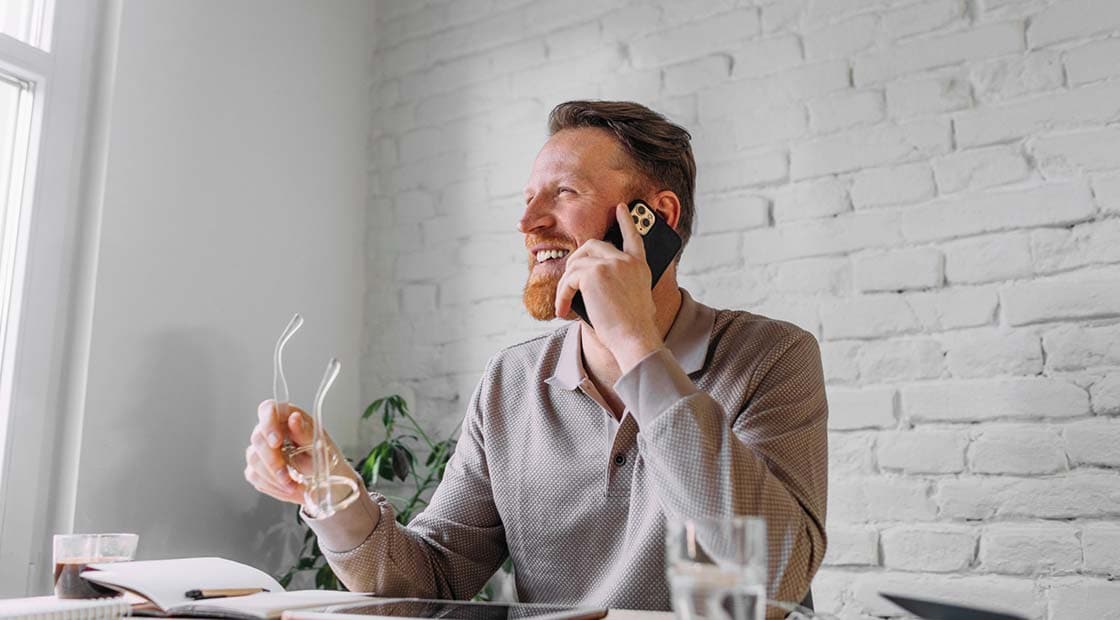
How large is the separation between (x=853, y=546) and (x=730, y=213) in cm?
73

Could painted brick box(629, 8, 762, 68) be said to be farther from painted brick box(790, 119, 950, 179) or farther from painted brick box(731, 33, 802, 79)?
painted brick box(790, 119, 950, 179)

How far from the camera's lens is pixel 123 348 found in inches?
78.3

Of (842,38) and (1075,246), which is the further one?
(842,38)

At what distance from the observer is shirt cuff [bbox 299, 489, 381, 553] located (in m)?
1.26

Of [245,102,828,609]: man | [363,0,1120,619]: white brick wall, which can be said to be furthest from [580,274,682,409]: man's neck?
[363,0,1120,619]: white brick wall

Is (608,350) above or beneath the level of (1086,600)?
above

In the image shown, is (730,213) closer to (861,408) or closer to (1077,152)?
(861,408)

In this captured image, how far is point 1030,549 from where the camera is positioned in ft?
5.50

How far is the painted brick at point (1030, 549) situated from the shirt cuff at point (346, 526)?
1108 millimetres

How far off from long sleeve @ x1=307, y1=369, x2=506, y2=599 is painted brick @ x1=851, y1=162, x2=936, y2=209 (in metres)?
0.90

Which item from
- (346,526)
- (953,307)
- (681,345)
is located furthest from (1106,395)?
(346,526)

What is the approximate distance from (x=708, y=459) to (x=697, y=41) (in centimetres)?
140

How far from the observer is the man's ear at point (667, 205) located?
65.3 inches

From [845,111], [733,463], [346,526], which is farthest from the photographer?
[845,111]
